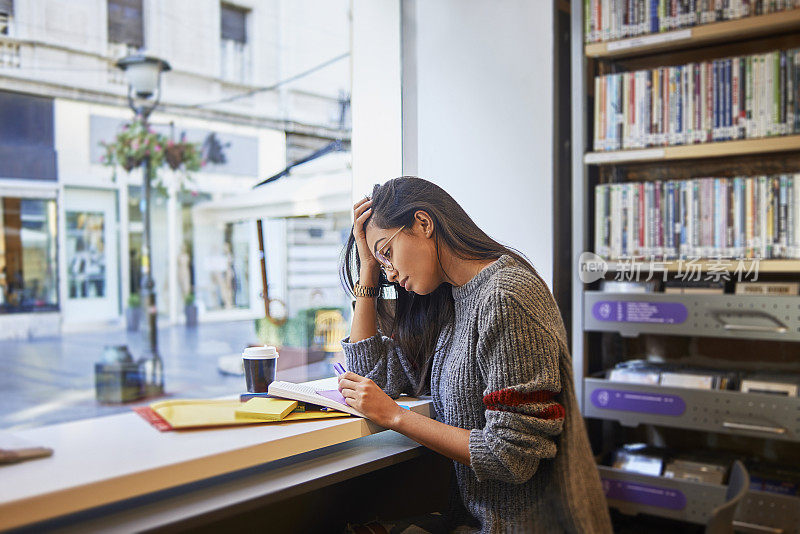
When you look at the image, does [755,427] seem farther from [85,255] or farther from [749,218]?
[85,255]

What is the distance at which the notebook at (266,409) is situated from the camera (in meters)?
1.13

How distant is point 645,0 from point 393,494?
175 centimetres

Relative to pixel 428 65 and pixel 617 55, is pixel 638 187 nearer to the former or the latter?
pixel 617 55

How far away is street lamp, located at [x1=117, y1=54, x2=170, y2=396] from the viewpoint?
4.53 m

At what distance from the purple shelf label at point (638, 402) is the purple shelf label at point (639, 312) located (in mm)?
240

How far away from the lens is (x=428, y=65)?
2.35 meters

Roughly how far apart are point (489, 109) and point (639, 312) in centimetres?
86

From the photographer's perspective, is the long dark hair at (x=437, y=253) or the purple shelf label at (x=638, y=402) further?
the purple shelf label at (x=638, y=402)

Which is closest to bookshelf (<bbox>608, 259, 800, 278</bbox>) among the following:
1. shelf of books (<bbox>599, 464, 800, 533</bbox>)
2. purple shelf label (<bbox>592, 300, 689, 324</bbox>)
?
purple shelf label (<bbox>592, 300, 689, 324</bbox>)

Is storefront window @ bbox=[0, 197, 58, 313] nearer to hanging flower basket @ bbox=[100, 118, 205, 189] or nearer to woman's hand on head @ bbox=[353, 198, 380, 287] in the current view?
hanging flower basket @ bbox=[100, 118, 205, 189]

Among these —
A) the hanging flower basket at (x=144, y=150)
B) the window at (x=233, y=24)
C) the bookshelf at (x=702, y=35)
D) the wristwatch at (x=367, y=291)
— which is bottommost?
the wristwatch at (x=367, y=291)

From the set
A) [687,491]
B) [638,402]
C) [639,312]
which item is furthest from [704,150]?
[687,491]

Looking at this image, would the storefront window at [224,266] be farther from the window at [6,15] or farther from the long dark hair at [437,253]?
the long dark hair at [437,253]

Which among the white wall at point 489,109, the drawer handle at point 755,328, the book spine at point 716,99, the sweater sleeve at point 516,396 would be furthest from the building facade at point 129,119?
the sweater sleeve at point 516,396
